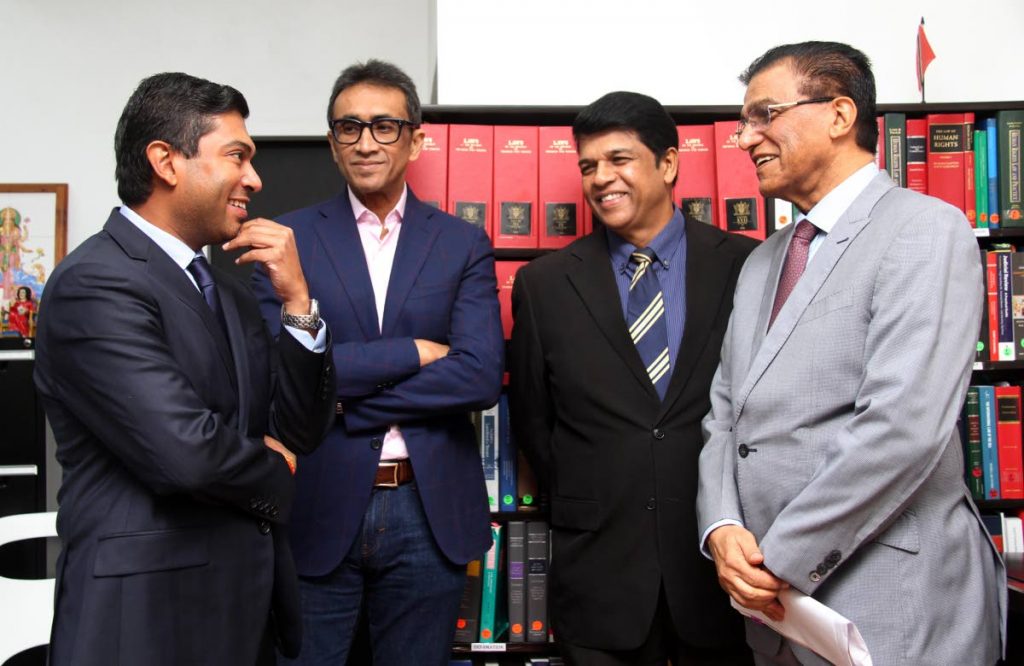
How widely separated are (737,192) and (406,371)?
1183mm

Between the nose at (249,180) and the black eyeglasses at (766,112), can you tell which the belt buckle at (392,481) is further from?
the black eyeglasses at (766,112)

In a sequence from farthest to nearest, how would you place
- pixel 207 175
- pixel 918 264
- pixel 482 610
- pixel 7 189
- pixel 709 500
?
1. pixel 7 189
2. pixel 482 610
3. pixel 709 500
4. pixel 207 175
5. pixel 918 264

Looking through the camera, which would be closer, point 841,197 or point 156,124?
point 156,124

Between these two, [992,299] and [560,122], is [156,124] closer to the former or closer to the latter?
[560,122]

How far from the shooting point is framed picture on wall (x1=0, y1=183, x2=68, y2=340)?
380 centimetres

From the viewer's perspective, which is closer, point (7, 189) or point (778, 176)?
point (778, 176)

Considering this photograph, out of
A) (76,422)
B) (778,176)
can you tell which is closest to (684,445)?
(778,176)

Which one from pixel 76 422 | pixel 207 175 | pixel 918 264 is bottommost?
pixel 76 422

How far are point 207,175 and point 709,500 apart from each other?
1133mm

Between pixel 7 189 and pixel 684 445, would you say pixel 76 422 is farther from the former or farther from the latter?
pixel 7 189

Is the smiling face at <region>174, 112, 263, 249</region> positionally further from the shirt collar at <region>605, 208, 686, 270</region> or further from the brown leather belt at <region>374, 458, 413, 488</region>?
the shirt collar at <region>605, 208, 686, 270</region>

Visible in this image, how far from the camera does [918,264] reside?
A: 54.7 inches

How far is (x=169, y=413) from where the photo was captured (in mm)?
1268

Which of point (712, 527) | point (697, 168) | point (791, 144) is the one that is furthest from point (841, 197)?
point (697, 168)
